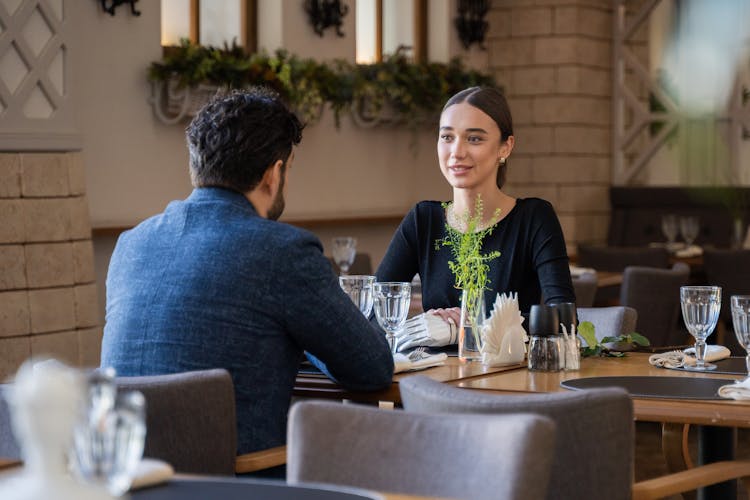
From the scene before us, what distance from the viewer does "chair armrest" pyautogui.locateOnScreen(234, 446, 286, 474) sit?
2289mm

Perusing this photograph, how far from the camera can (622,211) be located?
8.85m

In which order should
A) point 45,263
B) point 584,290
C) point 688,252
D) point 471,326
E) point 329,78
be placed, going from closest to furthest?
point 471,326 < point 45,263 < point 584,290 < point 329,78 < point 688,252

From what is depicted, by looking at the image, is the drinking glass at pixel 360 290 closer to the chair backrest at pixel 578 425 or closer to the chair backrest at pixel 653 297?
the chair backrest at pixel 578 425

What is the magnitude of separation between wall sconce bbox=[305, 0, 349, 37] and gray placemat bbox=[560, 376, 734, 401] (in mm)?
4897

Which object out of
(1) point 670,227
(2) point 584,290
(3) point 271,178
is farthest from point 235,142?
(1) point 670,227

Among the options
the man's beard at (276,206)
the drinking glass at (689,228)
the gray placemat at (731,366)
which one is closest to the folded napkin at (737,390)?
the gray placemat at (731,366)

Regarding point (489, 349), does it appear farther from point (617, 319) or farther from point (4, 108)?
point (4, 108)

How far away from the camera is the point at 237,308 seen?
7.66ft

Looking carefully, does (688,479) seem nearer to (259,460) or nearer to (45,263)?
(259,460)

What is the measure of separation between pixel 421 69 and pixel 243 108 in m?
5.41

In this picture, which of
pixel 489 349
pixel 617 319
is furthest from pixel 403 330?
pixel 617 319

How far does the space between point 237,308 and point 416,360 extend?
0.62 metres

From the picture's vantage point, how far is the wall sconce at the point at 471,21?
334 inches

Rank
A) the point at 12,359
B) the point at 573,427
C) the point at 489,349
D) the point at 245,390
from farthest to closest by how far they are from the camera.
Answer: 1. the point at 12,359
2. the point at 489,349
3. the point at 245,390
4. the point at 573,427
